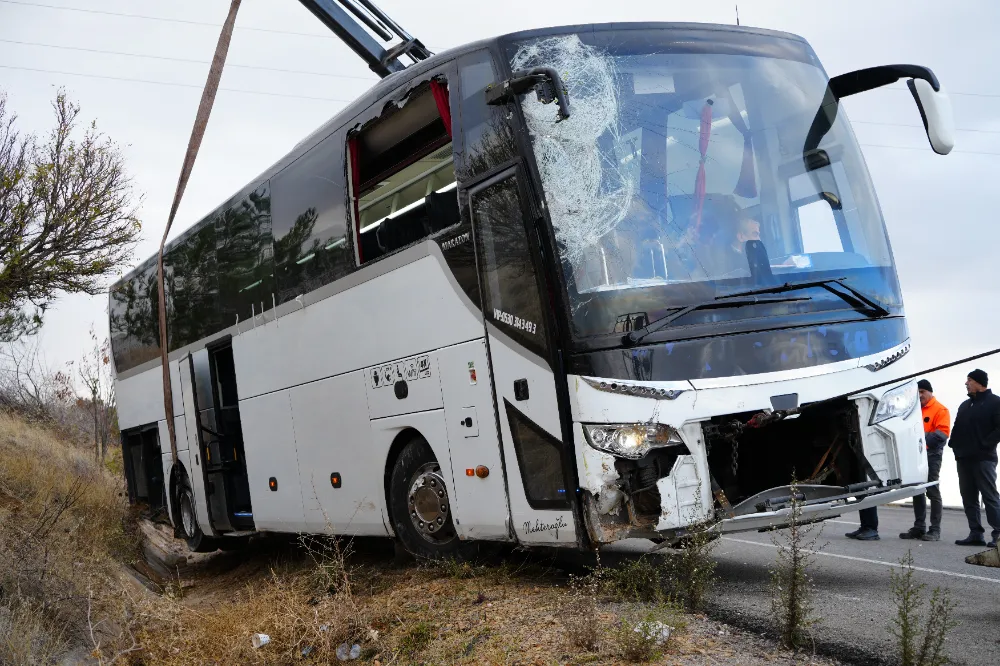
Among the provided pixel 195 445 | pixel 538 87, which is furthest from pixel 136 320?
pixel 538 87

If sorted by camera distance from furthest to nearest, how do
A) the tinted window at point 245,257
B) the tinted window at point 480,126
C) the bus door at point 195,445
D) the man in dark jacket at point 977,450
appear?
the bus door at point 195,445 → the tinted window at point 245,257 → the man in dark jacket at point 977,450 → the tinted window at point 480,126

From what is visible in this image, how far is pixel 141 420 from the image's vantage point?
50.3ft

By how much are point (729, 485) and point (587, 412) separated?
136 cm

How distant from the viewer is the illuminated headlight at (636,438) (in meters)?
6.46

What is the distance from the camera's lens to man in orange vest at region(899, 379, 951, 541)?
36.1 ft

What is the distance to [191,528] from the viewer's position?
14.3 m

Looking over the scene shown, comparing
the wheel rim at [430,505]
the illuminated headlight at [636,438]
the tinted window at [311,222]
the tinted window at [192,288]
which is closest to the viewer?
the illuminated headlight at [636,438]

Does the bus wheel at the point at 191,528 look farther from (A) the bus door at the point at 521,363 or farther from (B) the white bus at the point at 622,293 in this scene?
(A) the bus door at the point at 521,363

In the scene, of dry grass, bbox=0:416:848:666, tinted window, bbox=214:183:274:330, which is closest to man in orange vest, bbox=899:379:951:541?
dry grass, bbox=0:416:848:666

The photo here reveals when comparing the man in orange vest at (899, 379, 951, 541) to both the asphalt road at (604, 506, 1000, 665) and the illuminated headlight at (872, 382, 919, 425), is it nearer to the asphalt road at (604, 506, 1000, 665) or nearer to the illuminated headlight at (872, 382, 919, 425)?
the asphalt road at (604, 506, 1000, 665)

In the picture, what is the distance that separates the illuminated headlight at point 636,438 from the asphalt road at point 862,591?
1.01 metres

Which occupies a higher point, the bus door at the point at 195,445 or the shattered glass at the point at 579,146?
the shattered glass at the point at 579,146

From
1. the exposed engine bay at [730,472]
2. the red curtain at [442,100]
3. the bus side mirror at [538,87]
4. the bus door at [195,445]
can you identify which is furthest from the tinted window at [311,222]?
the exposed engine bay at [730,472]

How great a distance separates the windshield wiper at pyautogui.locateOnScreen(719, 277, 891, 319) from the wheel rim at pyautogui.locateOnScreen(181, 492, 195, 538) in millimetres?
9588
